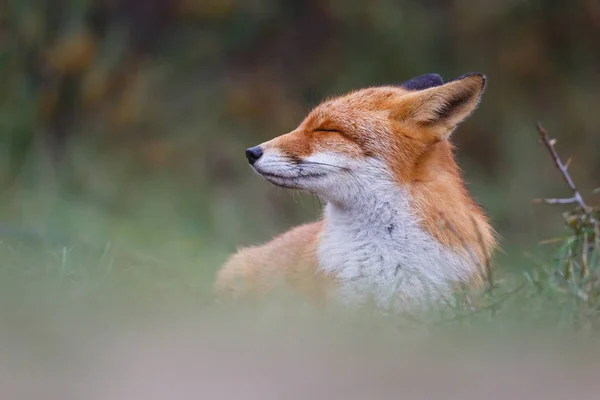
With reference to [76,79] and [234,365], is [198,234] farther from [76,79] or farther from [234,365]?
[234,365]

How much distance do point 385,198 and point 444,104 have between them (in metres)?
0.68

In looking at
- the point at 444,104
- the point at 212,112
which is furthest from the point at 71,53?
the point at 444,104

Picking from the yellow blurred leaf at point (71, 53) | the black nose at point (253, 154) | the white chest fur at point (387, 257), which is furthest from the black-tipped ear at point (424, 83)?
the yellow blurred leaf at point (71, 53)

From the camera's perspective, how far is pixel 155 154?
11.4 m

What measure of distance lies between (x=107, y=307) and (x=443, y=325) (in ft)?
4.79

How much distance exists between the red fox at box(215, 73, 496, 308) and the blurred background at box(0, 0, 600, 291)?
4656mm

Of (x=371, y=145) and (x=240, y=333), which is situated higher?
(x=371, y=145)

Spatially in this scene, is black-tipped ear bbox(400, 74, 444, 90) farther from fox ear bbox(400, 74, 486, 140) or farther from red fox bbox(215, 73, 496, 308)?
fox ear bbox(400, 74, 486, 140)

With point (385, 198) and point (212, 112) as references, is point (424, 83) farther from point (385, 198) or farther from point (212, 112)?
point (212, 112)

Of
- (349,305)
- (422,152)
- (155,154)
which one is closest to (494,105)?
(155,154)

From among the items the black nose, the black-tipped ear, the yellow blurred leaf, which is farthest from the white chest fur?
the yellow blurred leaf

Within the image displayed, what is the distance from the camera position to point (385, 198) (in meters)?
5.01

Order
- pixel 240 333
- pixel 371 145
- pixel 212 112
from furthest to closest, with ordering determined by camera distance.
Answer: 1. pixel 212 112
2. pixel 371 145
3. pixel 240 333

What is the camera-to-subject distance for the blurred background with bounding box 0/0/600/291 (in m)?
10.4
